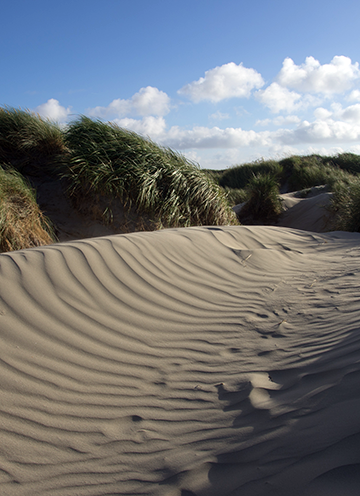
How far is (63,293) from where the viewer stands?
274 cm

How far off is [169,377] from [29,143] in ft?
20.6

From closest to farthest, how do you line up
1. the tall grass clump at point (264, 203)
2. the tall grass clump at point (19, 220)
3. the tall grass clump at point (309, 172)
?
the tall grass clump at point (19, 220) < the tall grass clump at point (264, 203) < the tall grass clump at point (309, 172)

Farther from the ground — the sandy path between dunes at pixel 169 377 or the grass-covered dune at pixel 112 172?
the grass-covered dune at pixel 112 172

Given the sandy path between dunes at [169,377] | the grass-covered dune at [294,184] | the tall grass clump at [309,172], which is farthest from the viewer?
the tall grass clump at [309,172]

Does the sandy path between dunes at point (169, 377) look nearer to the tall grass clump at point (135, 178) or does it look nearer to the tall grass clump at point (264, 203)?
the tall grass clump at point (135, 178)

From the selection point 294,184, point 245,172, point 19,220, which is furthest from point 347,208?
point 245,172

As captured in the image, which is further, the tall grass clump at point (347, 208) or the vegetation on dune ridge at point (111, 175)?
the tall grass clump at point (347, 208)

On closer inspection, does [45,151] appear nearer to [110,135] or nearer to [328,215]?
[110,135]

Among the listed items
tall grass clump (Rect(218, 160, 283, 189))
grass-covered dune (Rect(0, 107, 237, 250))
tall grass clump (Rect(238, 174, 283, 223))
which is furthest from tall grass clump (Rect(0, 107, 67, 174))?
tall grass clump (Rect(218, 160, 283, 189))

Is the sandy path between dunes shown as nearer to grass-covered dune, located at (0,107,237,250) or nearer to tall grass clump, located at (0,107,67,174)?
grass-covered dune, located at (0,107,237,250)

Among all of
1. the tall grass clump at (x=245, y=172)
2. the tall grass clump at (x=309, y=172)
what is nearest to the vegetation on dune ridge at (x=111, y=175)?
the tall grass clump at (x=309, y=172)

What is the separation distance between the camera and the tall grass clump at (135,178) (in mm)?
6316

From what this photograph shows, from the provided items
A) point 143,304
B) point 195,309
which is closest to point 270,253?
point 195,309

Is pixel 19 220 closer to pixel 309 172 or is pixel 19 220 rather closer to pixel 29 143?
pixel 29 143
